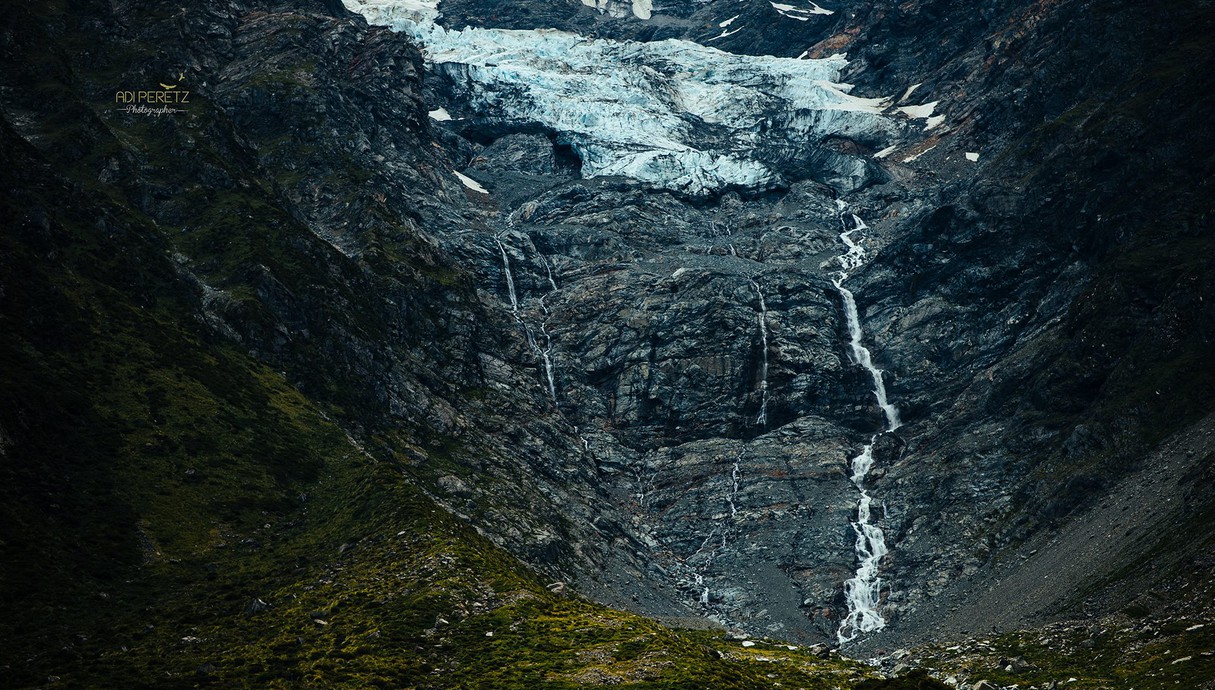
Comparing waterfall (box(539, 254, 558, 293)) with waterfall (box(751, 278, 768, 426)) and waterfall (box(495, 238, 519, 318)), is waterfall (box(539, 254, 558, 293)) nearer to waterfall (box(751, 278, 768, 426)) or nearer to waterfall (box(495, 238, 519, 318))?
waterfall (box(495, 238, 519, 318))

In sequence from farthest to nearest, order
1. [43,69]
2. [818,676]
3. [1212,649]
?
[43,69], [818,676], [1212,649]

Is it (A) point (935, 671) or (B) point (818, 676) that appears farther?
(A) point (935, 671)

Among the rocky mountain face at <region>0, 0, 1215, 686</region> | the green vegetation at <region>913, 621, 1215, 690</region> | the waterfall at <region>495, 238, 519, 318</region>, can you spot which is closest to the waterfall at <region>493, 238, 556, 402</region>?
the waterfall at <region>495, 238, 519, 318</region>

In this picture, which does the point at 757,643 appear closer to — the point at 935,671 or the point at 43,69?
the point at 935,671

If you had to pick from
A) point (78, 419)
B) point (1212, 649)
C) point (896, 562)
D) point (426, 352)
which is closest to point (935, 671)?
point (1212, 649)

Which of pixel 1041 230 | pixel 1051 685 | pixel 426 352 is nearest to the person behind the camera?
pixel 1051 685

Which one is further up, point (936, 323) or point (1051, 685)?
point (936, 323)

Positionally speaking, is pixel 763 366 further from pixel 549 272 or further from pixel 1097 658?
pixel 1097 658
